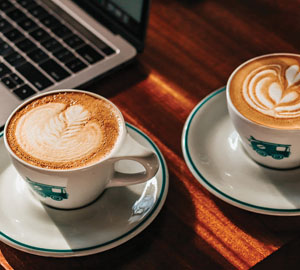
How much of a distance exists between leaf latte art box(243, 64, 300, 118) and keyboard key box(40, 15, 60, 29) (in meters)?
0.35

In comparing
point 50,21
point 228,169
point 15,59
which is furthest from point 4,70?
point 228,169

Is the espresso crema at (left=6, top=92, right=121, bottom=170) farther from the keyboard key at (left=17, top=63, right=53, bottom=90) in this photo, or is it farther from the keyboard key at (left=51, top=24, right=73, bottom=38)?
the keyboard key at (left=51, top=24, right=73, bottom=38)

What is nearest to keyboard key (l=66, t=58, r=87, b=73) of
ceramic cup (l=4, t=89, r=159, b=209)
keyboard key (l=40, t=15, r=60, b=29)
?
keyboard key (l=40, t=15, r=60, b=29)

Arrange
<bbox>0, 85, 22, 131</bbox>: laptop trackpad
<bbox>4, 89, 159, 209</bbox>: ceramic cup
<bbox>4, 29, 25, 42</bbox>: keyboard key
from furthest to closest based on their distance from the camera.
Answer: <bbox>4, 29, 25, 42</bbox>: keyboard key → <bbox>0, 85, 22, 131</bbox>: laptop trackpad → <bbox>4, 89, 159, 209</bbox>: ceramic cup

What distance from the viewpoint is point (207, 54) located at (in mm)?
832

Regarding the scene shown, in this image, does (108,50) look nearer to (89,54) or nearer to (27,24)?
(89,54)

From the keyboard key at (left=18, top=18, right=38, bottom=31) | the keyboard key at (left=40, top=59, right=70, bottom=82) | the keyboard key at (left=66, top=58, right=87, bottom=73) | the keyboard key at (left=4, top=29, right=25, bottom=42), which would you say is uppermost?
the keyboard key at (left=18, top=18, right=38, bottom=31)

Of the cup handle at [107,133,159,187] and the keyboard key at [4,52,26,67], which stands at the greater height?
the cup handle at [107,133,159,187]

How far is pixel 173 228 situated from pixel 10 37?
42 cm

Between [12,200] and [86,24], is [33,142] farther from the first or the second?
[86,24]

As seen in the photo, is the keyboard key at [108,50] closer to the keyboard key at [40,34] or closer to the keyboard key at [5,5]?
the keyboard key at [40,34]

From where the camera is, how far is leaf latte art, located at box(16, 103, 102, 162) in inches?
21.1

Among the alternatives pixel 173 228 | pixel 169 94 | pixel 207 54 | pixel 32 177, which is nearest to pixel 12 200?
pixel 32 177

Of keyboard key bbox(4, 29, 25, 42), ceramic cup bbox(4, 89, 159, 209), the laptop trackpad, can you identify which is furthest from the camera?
keyboard key bbox(4, 29, 25, 42)
